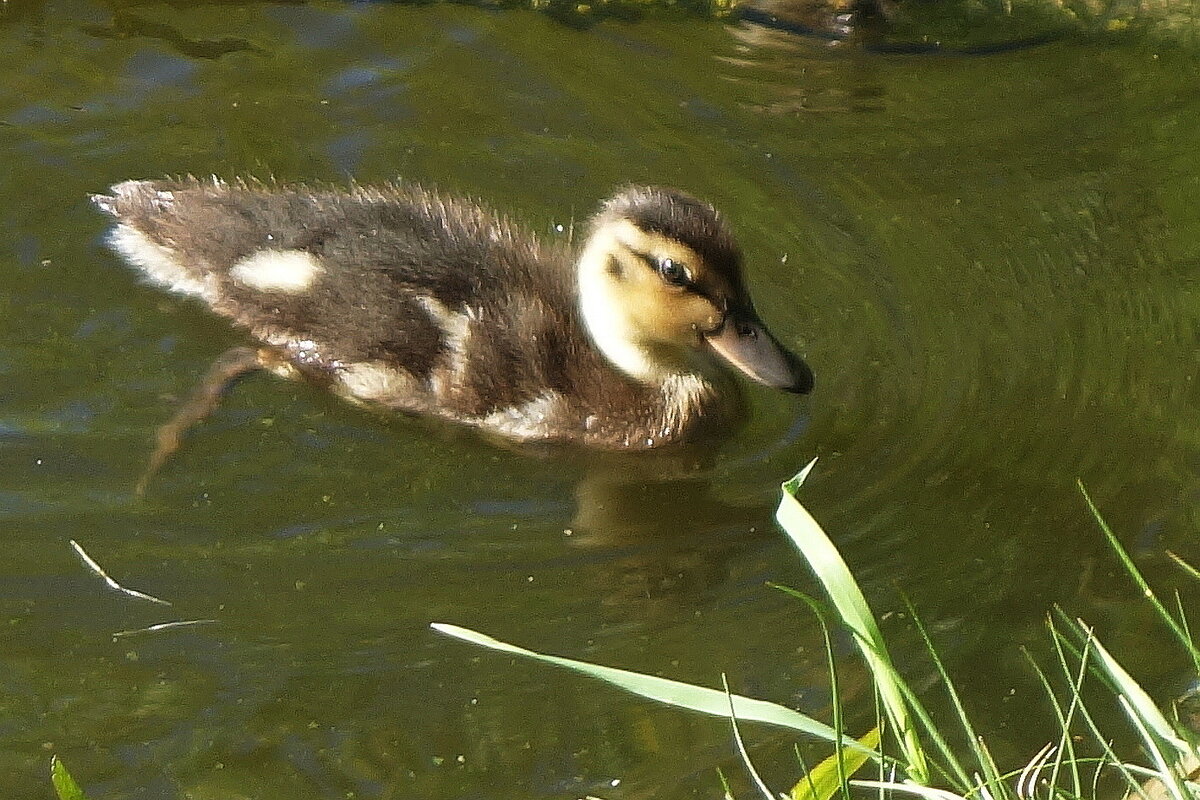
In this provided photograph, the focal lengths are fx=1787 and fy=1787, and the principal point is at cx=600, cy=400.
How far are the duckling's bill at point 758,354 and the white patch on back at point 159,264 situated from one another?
0.99 meters

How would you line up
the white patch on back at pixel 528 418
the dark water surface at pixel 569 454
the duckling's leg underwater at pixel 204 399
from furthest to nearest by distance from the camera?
the white patch on back at pixel 528 418, the duckling's leg underwater at pixel 204 399, the dark water surface at pixel 569 454

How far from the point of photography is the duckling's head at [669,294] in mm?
3123

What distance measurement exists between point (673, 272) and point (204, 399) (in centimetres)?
89

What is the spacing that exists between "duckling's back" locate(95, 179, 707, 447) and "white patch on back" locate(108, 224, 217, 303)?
0.12ft

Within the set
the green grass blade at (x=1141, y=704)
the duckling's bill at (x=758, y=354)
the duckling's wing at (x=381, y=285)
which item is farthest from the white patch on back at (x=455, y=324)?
the green grass blade at (x=1141, y=704)

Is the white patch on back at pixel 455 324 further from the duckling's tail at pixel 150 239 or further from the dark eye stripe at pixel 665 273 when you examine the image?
the duckling's tail at pixel 150 239

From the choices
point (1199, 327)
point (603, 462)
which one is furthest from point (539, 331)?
point (1199, 327)

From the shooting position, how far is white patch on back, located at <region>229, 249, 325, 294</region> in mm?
3270

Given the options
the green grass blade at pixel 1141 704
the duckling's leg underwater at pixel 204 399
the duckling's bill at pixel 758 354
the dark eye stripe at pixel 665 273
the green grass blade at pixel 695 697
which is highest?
the green grass blade at pixel 1141 704

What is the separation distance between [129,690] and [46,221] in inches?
59.1

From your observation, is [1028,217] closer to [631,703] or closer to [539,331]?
[539,331]

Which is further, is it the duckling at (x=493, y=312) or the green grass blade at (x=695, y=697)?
the duckling at (x=493, y=312)

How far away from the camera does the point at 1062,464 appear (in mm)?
3107

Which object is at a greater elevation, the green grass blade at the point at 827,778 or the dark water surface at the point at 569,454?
the green grass blade at the point at 827,778
